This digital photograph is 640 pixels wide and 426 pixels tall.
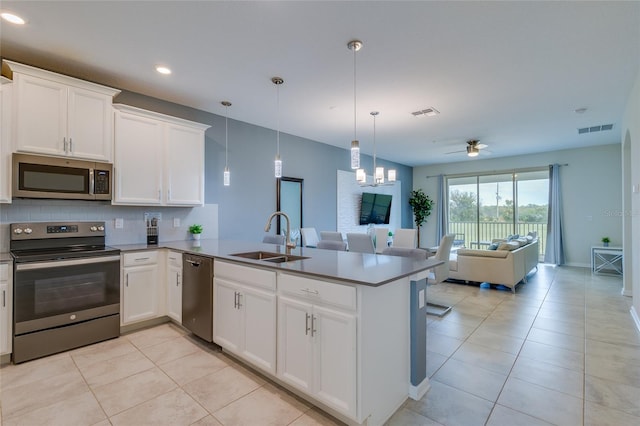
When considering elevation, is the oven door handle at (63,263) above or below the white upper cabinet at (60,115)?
below

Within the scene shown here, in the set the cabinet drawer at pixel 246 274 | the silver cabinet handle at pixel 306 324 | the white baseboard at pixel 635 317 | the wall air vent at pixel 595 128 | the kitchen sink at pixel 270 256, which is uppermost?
the wall air vent at pixel 595 128

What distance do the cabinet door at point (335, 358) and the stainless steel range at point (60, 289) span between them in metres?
2.33

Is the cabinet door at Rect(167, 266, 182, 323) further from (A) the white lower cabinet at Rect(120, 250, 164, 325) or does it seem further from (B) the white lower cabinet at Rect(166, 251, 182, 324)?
(A) the white lower cabinet at Rect(120, 250, 164, 325)

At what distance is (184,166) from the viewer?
3766mm

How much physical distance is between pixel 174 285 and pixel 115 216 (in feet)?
3.66

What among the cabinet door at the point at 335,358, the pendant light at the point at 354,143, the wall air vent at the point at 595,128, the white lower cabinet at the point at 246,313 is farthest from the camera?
the wall air vent at the point at 595,128

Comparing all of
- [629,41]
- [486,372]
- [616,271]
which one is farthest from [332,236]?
[616,271]

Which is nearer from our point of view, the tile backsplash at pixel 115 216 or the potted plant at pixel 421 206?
the tile backsplash at pixel 115 216

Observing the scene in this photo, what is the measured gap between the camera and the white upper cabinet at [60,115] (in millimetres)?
2643

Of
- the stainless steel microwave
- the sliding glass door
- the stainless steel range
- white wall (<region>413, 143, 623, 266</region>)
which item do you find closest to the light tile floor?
the stainless steel range

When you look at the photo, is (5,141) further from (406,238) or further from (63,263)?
(406,238)

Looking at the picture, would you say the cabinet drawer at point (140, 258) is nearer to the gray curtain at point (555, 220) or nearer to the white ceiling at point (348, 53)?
the white ceiling at point (348, 53)

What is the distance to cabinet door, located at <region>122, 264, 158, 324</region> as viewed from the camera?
122 inches

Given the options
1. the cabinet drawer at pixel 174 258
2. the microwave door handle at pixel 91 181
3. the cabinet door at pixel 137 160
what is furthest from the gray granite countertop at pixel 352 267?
the microwave door handle at pixel 91 181
